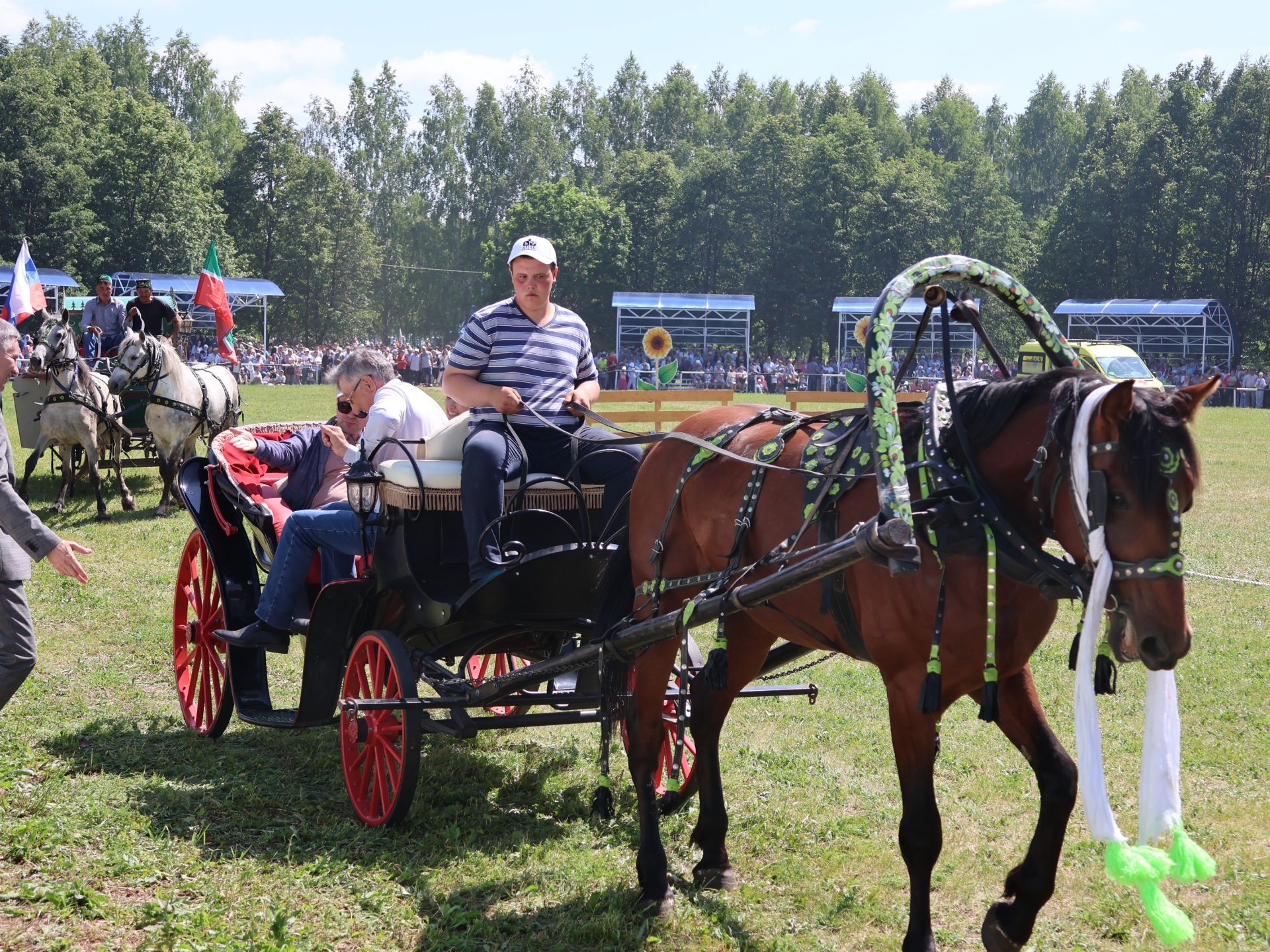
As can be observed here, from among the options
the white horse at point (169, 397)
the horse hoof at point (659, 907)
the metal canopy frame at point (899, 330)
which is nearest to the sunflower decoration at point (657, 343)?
the white horse at point (169, 397)

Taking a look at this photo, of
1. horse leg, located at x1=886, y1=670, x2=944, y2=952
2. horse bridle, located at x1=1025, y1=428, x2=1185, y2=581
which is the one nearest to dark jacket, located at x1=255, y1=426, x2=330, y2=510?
horse leg, located at x1=886, y1=670, x2=944, y2=952

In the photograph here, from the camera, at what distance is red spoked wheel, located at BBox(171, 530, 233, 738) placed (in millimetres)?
5867

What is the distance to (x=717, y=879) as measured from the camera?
436 centimetres

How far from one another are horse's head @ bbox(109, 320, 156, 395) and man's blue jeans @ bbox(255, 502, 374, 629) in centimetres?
779

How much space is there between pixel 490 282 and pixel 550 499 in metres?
59.5

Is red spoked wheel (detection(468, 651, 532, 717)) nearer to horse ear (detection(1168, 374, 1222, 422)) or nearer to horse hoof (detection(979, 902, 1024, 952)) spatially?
horse hoof (detection(979, 902, 1024, 952))

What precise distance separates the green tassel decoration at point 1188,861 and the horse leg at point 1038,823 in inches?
24.4

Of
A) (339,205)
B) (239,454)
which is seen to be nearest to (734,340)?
(339,205)

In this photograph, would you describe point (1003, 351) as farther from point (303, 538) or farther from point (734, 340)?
point (303, 538)

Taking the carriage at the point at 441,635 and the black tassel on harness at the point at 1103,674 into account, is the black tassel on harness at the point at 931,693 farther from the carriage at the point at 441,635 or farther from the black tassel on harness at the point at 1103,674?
the carriage at the point at 441,635

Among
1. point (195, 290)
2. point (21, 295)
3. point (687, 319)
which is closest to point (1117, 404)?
point (21, 295)

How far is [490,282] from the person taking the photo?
6306 cm

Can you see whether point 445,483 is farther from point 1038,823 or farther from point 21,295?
point 21,295

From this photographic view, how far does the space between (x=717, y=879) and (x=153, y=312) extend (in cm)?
1254
